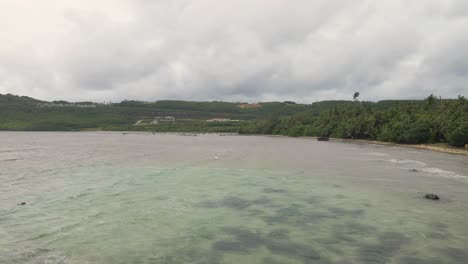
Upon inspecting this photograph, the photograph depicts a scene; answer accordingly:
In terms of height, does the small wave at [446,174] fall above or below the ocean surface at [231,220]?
above

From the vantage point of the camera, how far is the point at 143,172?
4081cm

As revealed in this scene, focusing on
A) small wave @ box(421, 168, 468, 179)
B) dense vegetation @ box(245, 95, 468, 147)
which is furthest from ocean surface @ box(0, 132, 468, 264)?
dense vegetation @ box(245, 95, 468, 147)

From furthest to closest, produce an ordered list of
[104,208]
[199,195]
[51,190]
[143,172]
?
[143,172] < [51,190] < [199,195] < [104,208]

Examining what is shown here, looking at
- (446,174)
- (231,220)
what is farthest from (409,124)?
(231,220)

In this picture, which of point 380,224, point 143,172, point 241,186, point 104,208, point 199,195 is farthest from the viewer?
point 143,172

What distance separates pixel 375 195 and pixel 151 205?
54.9 feet

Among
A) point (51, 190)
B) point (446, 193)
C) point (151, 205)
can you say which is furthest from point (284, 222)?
point (51, 190)

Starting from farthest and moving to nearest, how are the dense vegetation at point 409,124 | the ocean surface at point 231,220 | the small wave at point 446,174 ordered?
the dense vegetation at point 409,124
the small wave at point 446,174
the ocean surface at point 231,220

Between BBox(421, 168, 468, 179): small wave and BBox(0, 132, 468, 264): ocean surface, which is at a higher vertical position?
BBox(421, 168, 468, 179): small wave

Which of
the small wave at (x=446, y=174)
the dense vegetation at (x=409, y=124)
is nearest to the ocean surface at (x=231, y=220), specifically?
the small wave at (x=446, y=174)

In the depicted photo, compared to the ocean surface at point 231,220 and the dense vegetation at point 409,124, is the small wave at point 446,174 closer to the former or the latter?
the ocean surface at point 231,220

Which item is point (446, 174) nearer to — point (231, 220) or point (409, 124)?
point (231, 220)

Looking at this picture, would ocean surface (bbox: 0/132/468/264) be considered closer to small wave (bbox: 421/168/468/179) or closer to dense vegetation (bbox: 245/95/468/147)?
small wave (bbox: 421/168/468/179)

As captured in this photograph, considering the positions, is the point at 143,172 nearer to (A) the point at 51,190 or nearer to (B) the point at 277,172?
(A) the point at 51,190
